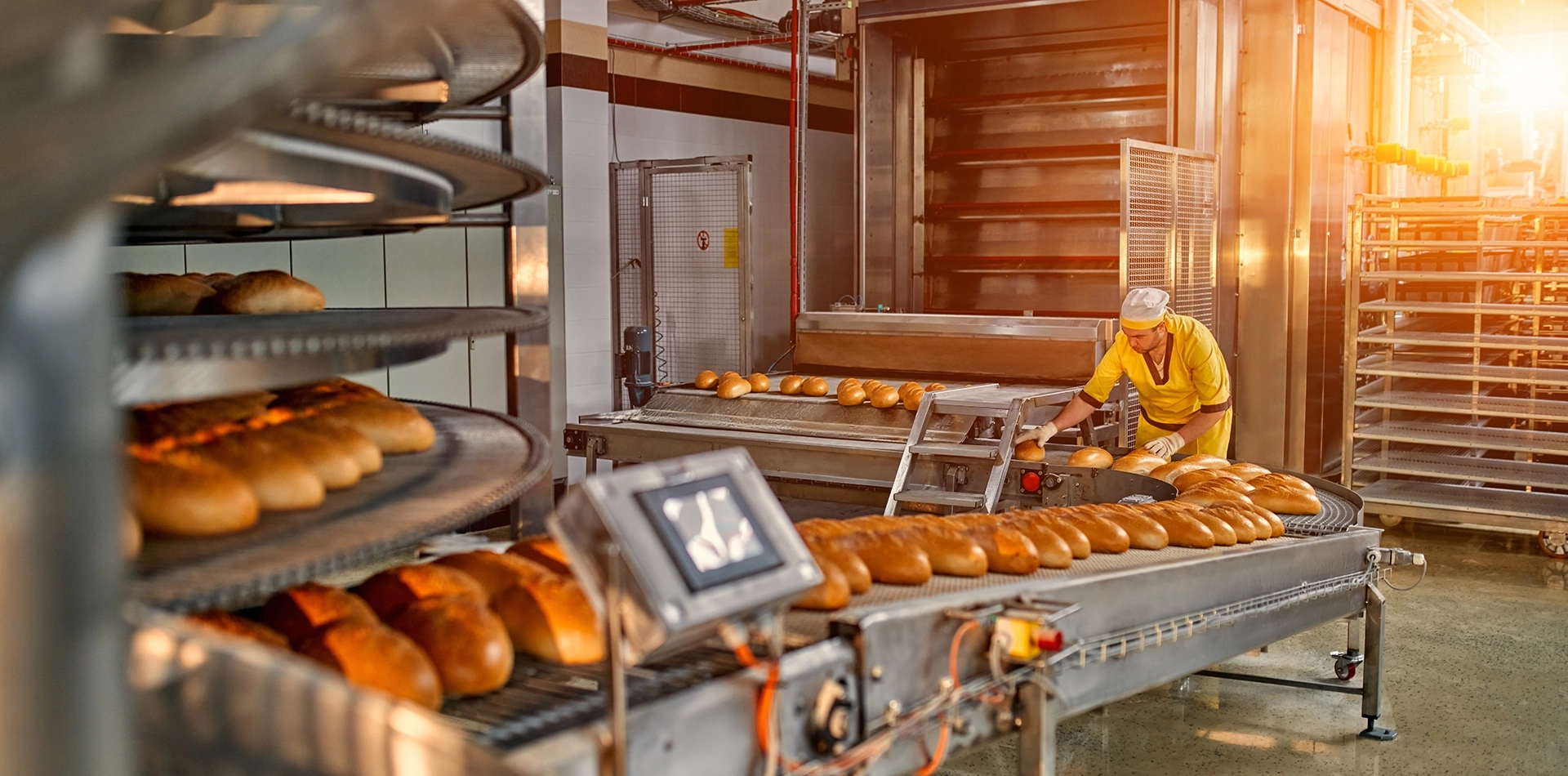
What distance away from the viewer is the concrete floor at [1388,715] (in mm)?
3297

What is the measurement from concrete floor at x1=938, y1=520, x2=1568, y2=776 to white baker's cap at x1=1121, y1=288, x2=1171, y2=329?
1168mm

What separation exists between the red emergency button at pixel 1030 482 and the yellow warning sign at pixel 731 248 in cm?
399

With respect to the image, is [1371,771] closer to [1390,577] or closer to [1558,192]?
[1390,577]

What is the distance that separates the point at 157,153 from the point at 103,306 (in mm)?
145

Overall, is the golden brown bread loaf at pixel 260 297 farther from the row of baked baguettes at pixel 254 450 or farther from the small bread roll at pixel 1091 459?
the small bread roll at pixel 1091 459

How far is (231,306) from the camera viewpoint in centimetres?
209

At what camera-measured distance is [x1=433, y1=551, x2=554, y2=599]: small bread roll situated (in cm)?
180

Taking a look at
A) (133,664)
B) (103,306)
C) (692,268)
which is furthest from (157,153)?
(692,268)

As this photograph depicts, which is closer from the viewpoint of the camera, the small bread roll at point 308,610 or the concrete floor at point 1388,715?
the small bread roll at point 308,610

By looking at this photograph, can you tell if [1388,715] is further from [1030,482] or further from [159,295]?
[159,295]

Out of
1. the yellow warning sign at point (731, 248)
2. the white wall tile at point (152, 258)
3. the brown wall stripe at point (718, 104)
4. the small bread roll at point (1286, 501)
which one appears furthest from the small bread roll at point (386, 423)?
the yellow warning sign at point (731, 248)

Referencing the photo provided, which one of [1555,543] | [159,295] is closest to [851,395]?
[159,295]

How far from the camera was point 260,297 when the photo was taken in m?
2.10

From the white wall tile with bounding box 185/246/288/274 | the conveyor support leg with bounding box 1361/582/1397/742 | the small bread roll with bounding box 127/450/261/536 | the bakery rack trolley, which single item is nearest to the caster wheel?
the bakery rack trolley
